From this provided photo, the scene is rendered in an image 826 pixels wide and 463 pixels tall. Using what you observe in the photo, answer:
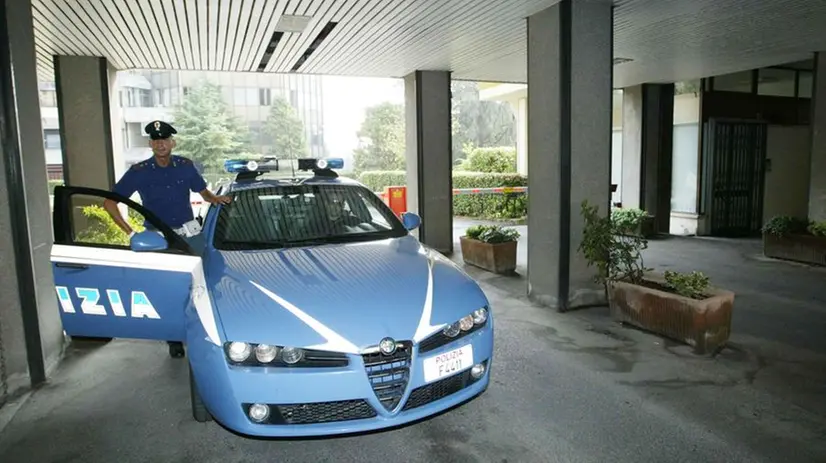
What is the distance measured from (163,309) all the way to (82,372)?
1.71m

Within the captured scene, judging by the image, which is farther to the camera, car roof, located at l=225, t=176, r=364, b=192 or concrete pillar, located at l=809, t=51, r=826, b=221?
concrete pillar, located at l=809, t=51, r=826, b=221

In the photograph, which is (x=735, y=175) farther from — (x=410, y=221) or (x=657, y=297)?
(x=410, y=221)

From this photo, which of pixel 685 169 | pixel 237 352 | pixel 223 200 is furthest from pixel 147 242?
pixel 685 169

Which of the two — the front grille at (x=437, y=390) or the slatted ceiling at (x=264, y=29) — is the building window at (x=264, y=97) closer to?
the slatted ceiling at (x=264, y=29)

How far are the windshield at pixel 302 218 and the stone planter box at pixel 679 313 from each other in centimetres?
242

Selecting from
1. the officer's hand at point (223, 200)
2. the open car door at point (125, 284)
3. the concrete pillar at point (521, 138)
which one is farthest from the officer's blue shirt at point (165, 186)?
the concrete pillar at point (521, 138)

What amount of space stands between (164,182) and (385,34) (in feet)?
12.0

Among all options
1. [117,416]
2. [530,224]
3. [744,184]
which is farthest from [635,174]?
[117,416]

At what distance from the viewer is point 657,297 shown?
493 centimetres

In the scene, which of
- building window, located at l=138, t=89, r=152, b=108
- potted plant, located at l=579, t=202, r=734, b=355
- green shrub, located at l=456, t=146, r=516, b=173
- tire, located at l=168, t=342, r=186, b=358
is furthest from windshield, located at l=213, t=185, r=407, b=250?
building window, located at l=138, t=89, r=152, b=108

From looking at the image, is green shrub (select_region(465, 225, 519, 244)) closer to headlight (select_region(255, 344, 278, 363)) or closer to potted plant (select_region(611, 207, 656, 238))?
potted plant (select_region(611, 207, 656, 238))

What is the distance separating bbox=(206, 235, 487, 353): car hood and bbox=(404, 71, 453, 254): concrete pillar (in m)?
6.02

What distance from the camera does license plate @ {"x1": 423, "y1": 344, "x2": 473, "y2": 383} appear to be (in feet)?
9.14

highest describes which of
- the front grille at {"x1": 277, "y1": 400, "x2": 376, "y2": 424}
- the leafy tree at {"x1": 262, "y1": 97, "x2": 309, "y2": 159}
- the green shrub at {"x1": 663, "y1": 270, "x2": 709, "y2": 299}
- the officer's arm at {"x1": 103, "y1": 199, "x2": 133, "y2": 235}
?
the leafy tree at {"x1": 262, "y1": 97, "x2": 309, "y2": 159}
